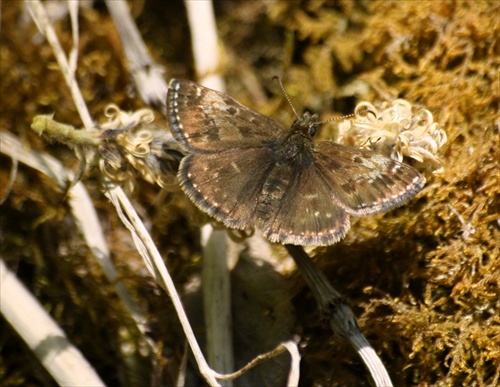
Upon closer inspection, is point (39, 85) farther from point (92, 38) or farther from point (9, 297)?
point (9, 297)

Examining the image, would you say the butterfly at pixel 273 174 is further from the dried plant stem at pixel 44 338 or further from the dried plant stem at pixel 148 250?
the dried plant stem at pixel 44 338

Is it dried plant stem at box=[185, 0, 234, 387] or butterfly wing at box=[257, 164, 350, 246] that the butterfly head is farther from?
dried plant stem at box=[185, 0, 234, 387]

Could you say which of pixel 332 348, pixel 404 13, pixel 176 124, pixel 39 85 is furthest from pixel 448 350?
pixel 39 85

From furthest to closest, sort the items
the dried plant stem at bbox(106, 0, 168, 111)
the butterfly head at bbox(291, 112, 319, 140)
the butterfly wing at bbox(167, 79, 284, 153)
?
the dried plant stem at bbox(106, 0, 168, 111), the butterfly head at bbox(291, 112, 319, 140), the butterfly wing at bbox(167, 79, 284, 153)

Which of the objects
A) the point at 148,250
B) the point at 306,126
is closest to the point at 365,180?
the point at 306,126

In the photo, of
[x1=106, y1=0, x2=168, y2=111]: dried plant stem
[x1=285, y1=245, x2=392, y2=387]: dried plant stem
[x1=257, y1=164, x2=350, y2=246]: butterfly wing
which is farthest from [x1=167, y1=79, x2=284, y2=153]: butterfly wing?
[x1=106, y1=0, x2=168, y2=111]: dried plant stem
